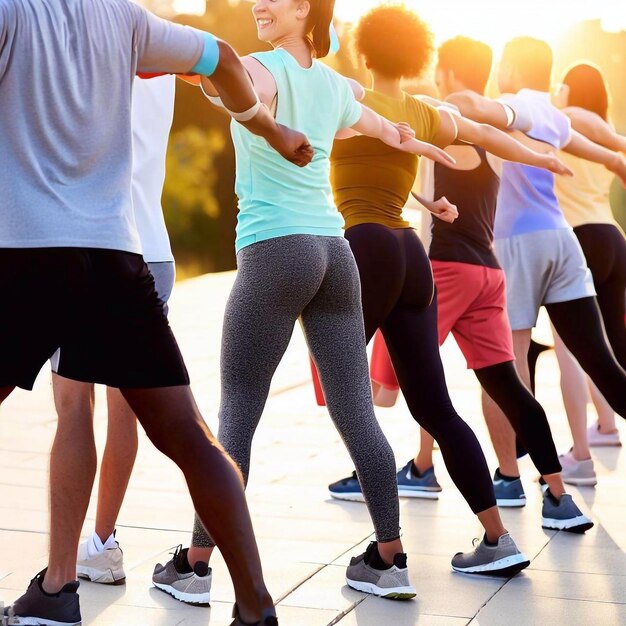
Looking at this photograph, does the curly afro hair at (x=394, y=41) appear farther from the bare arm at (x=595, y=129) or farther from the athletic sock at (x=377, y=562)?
the athletic sock at (x=377, y=562)

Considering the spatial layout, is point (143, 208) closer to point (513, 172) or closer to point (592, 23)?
point (513, 172)

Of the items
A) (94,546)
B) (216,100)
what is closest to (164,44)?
(216,100)

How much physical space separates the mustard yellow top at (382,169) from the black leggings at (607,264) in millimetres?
1947

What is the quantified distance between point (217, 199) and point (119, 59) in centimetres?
3598

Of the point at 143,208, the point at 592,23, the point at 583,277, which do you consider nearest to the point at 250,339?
the point at 143,208

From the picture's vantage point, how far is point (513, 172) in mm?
5414

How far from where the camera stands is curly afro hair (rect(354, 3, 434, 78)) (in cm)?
432

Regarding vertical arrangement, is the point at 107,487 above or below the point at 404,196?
below

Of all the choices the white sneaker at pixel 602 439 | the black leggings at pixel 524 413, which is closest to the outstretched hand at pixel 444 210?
the black leggings at pixel 524 413

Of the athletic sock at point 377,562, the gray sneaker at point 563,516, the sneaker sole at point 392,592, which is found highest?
the athletic sock at point 377,562

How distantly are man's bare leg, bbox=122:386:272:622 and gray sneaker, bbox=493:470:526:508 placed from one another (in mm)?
2546

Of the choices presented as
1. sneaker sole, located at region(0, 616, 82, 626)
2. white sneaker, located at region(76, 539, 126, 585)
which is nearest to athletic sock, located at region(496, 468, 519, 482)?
white sneaker, located at region(76, 539, 126, 585)

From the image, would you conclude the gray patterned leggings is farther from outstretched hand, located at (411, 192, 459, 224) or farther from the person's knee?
outstretched hand, located at (411, 192, 459, 224)

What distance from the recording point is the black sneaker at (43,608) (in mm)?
3480
